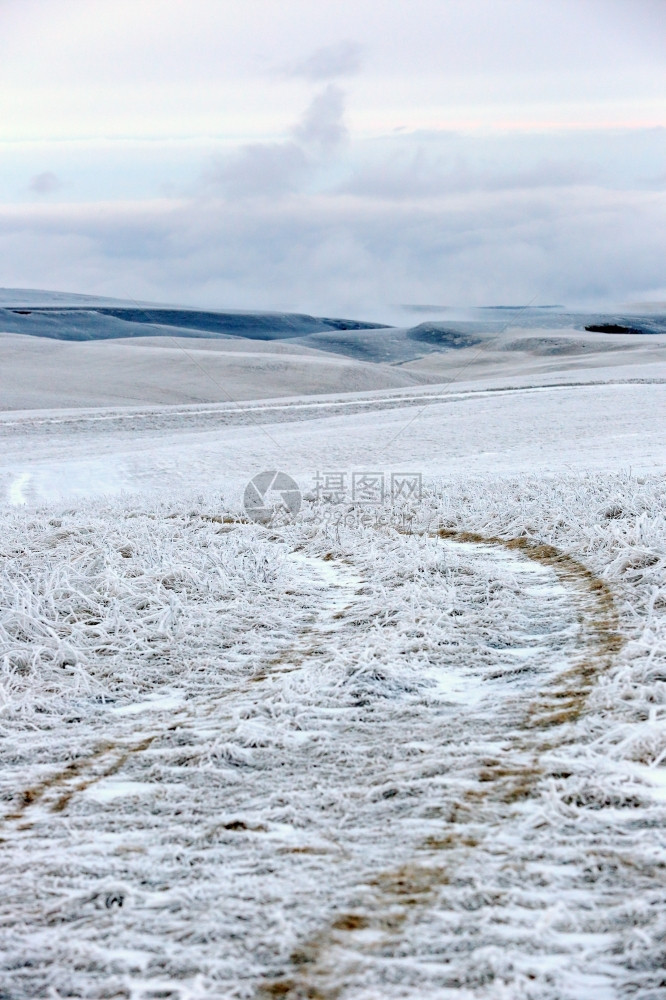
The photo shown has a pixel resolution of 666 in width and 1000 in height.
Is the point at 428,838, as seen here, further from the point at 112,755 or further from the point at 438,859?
the point at 112,755

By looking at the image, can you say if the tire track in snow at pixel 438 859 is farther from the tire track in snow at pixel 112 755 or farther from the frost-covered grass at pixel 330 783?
the tire track in snow at pixel 112 755

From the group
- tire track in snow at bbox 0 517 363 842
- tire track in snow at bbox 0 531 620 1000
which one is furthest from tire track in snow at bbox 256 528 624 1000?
tire track in snow at bbox 0 517 363 842

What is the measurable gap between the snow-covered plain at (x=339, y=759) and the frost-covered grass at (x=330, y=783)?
1cm

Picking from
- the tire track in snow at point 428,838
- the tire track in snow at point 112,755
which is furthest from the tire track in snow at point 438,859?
the tire track in snow at point 112,755

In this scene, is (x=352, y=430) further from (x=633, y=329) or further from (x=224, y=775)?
(x=633, y=329)

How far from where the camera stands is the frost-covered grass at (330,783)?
9.12ft

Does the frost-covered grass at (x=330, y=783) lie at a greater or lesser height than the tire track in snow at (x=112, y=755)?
greater

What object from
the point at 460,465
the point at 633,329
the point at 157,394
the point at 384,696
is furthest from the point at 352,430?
the point at 633,329

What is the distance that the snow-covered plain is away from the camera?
280cm

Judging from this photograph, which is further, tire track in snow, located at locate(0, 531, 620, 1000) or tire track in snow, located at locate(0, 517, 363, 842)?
tire track in snow, located at locate(0, 517, 363, 842)

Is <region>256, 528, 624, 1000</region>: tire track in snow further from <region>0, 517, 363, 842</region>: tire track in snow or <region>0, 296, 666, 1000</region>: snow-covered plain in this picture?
<region>0, 517, 363, 842</region>: tire track in snow

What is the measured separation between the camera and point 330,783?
4.10m

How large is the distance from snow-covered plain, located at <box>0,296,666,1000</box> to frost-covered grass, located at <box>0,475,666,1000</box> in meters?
0.01

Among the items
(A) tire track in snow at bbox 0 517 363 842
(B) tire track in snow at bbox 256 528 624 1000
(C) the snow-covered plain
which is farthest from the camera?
(A) tire track in snow at bbox 0 517 363 842
